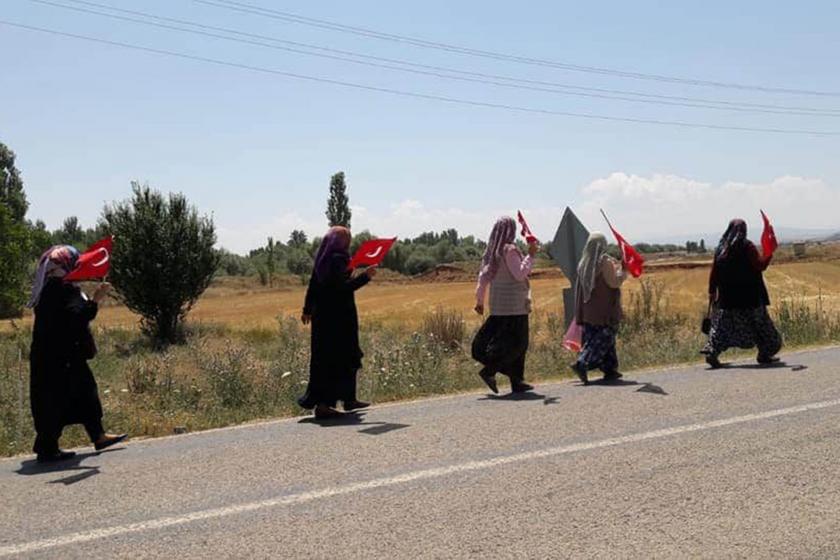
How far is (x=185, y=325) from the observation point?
28.7 metres

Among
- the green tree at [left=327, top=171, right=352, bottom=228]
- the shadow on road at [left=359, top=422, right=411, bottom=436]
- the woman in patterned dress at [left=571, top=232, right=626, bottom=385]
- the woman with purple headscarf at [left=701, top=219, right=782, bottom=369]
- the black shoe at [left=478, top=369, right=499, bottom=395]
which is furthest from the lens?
the green tree at [left=327, top=171, right=352, bottom=228]

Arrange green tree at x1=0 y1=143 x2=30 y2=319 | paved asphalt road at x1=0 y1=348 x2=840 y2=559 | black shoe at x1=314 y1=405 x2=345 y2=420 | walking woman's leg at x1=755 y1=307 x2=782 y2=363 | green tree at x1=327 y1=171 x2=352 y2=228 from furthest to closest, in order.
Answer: green tree at x1=327 y1=171 x2=352 y2=228
green tree at x1=0 y1=143 x2=30 y2=319
walking woman's leg at x1=755 y1=307 x2=782 y2=363
black shoe at x1=314 y1=405 x2=345 y2=420
paved asphalt road at x1=0 y1=348 x2=840 y2=559

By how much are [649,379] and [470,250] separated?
76.5 meters

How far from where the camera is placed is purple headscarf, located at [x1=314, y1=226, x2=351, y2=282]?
8273 mm

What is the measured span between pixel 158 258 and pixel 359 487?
887 inches

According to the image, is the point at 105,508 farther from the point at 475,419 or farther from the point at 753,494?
the point at 753,494

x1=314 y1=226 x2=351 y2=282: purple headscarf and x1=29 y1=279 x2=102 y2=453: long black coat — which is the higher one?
x1=314 y1=226 x2=351 y2=282: purple headscarf

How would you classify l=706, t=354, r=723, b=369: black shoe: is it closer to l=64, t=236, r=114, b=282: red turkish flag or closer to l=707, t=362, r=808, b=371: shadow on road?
l=707, t=362, r=808, b=371: shadow on road

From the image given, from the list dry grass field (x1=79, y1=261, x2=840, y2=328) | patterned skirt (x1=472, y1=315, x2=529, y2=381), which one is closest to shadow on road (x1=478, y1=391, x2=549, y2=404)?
patterned skirt (x1=472, y1=315, x2=529, y2=381)

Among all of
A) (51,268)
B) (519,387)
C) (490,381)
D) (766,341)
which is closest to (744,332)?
(766,341)

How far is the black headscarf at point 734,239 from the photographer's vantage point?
36.0 feet

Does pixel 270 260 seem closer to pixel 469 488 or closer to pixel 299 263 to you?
pixel 299 263

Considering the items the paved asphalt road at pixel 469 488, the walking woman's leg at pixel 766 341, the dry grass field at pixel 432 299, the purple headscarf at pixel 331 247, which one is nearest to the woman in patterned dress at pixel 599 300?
the walking woman's leg at pixel 766 341

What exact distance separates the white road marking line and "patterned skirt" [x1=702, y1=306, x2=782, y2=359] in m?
3.82
